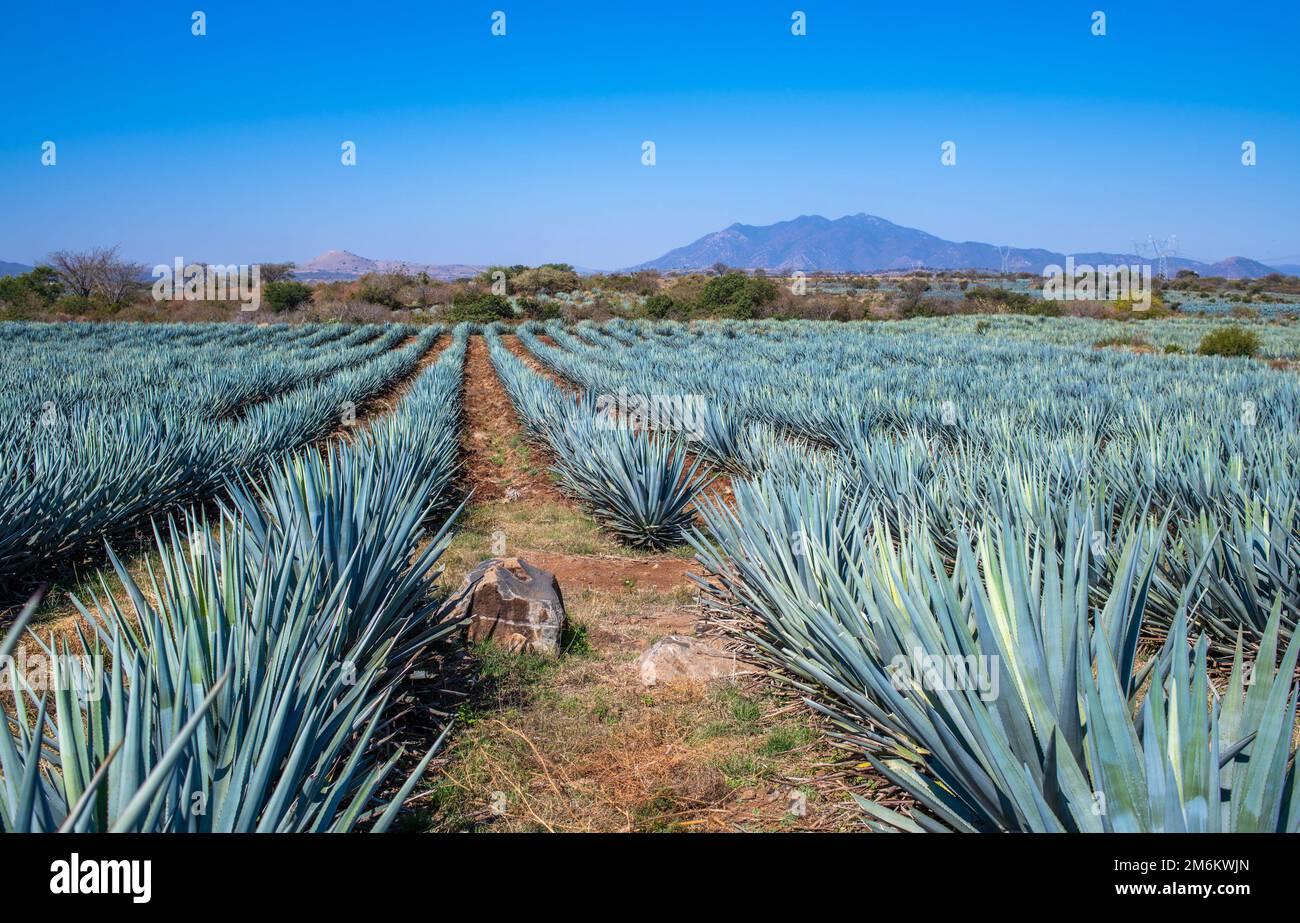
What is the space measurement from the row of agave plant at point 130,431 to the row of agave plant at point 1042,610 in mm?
3488

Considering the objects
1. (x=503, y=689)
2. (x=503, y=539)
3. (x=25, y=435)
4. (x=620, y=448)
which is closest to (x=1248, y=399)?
(x=620, y=448)

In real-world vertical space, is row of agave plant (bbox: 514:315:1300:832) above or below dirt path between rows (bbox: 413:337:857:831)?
above

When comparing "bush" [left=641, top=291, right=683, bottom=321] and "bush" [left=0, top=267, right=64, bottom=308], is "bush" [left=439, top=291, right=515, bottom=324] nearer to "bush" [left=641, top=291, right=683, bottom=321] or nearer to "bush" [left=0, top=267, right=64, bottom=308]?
"bush" [left=641, top=291, right=683, bottom=321]

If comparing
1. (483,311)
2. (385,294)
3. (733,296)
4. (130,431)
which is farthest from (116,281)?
(130,431)

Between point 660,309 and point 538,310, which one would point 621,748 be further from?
point 538,310

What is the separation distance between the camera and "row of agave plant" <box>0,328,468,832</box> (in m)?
1.35

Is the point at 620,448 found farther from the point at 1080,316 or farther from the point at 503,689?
the point at 1080,316

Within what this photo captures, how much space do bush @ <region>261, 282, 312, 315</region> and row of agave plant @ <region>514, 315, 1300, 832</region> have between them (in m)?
42.8

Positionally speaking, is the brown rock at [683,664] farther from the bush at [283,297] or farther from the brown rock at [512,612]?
the bush at [283,297]

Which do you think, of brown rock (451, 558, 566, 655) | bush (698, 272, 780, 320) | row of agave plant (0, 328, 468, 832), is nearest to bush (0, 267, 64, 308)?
bush (698, 272, 780, 320)

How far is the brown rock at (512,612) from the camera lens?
3.41 meters

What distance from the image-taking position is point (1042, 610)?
2.10 m

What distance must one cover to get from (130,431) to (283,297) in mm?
41726

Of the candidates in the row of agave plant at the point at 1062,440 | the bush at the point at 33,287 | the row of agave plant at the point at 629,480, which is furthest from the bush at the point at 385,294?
the row of agave plant at the point at 629,480
